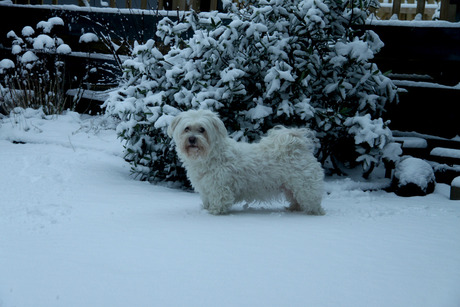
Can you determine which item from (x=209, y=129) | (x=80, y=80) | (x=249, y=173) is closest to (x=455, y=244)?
(x=249, y=173)

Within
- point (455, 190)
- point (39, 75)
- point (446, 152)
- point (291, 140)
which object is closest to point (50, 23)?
point (39, 75)

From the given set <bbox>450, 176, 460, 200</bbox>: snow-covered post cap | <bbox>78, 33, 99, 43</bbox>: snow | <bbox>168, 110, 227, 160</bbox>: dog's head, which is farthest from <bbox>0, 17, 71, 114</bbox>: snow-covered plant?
<bbox>450, 176, 460, 200</bbox>: snow-covered post cap

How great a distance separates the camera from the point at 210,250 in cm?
347

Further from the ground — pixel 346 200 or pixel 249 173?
pixel 249 173

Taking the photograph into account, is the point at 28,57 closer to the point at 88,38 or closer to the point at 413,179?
the point at 88,38

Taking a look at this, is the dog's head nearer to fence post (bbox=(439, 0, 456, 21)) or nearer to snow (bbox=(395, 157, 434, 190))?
snow (bbox=(395, 157, 434, 190))

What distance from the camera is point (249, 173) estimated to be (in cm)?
472

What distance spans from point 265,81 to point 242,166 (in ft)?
4.90

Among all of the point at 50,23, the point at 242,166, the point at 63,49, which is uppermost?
the point at 50,23

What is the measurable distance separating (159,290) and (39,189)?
10.4 ft

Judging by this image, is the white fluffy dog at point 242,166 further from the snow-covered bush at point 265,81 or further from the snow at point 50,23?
the snow at point 50,23

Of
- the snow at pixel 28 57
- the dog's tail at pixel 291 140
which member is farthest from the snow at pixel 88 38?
the dog's tail at pixel 291 140

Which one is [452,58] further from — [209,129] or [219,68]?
[209,129]

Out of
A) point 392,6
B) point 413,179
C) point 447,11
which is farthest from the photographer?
point 392,6
